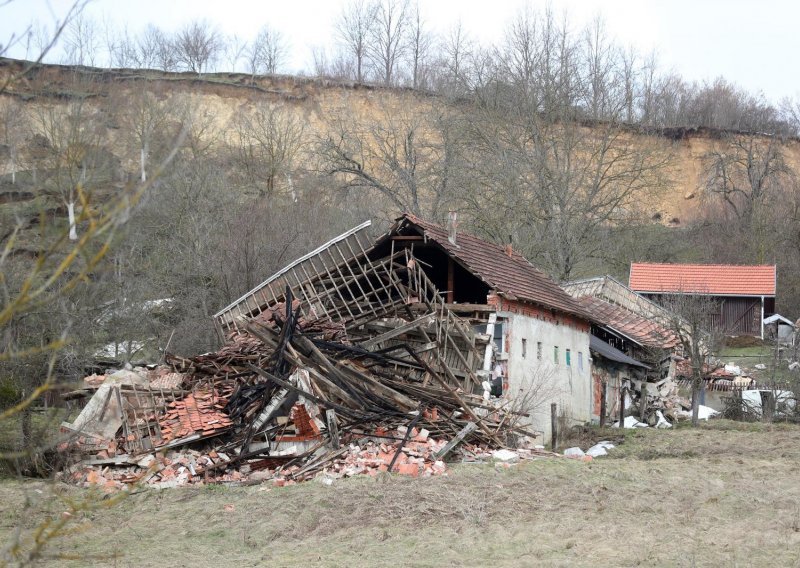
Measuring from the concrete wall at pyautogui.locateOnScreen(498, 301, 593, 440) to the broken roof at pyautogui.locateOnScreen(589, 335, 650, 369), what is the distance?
1.33 metres

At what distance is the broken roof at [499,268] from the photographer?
23094 mm

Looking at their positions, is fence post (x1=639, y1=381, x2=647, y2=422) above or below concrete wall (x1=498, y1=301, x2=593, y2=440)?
below

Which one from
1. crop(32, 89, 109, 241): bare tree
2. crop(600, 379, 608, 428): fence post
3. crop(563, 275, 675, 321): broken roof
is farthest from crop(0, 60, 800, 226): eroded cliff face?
crop(600, 379, 608, 428): fence post

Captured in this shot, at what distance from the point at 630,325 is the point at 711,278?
1692 centimetres

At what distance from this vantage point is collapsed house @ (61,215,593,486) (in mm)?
17953

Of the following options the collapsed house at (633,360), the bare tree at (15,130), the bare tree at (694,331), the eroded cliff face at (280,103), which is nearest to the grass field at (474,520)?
the bare tree at (694,331)

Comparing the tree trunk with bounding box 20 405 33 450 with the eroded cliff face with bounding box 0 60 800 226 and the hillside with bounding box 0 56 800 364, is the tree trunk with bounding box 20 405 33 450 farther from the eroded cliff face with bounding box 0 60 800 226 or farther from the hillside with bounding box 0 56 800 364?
the eroded cliff face with bounding box 0 60 800 226

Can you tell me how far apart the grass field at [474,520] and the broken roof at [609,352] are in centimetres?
1271

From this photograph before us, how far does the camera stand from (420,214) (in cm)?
A: 4134

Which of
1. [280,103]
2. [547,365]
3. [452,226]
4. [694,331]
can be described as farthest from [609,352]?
[280,103]

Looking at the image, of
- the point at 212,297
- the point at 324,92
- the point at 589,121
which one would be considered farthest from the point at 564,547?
the point at 324,92

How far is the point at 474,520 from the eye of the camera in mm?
13242

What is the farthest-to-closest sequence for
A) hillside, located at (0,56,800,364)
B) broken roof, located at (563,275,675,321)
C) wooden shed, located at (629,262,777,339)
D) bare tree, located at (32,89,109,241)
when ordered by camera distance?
wooden shed, located at (629,262,777,339) < broken roof, located at (563,275,675,321) < hillside, located at (0,56,800,364) < bare tree, located at (32,89,109,241)

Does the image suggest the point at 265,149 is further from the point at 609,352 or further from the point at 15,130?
the point at 609,352
